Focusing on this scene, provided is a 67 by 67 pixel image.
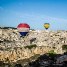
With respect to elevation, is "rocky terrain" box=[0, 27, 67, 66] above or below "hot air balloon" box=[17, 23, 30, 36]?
below

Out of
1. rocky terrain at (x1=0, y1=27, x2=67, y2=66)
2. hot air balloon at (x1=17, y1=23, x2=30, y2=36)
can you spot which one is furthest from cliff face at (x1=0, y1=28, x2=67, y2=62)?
hot air balloon at (x1=17, y1=23, x2=30, y2=36)

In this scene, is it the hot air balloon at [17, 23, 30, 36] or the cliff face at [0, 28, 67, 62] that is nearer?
the hot air balloon at [17, 23, 30, 36]

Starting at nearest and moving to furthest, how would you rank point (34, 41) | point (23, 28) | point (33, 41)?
point (23, 28) → point (33, 41) → point (34, 41)

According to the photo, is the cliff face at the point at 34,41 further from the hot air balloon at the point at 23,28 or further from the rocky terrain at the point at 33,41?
the hot air balloon at the point at 23,28

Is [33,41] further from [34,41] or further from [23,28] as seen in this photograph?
[23,28]

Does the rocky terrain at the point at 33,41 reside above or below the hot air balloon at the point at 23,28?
below

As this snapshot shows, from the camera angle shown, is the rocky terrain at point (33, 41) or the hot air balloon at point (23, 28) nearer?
the hot air balloon at point (23, 28)

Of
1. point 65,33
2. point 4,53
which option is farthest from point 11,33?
point 4,53

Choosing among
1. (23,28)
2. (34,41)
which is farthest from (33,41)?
(23,28)

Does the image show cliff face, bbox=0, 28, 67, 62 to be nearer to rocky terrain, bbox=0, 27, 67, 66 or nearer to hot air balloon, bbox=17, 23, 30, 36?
rocky terrain, bbox=0, 27, 67, 66

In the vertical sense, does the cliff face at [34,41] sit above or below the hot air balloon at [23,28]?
below

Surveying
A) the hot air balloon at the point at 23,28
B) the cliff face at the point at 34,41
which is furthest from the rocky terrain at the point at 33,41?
the hot air balloon at the point at 23,28

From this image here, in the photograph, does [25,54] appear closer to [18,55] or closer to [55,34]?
[18,55]
